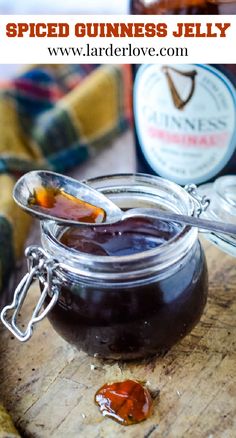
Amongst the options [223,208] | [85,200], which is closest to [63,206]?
[85,200]

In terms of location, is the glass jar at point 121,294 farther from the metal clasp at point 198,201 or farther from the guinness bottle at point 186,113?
the guinness bottle at point 186,113

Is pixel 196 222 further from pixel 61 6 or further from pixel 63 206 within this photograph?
pixel 61 6

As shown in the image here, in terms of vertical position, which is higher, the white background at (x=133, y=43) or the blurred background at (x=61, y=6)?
the white background at (x=133, y=43)

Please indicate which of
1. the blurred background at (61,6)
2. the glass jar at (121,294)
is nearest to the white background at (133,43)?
the glass jar at (121,294)

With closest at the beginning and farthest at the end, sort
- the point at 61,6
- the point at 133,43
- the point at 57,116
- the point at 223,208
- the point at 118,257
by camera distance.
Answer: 1. the point at 118,257
2. the point at 223,208
3. the point at 133,43
4. the point at 57,116
5. the point at 61,6

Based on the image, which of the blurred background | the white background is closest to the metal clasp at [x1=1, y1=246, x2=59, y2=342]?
the white background

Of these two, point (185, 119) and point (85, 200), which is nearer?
point (85, 200)

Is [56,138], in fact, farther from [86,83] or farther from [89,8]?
[89,8]
